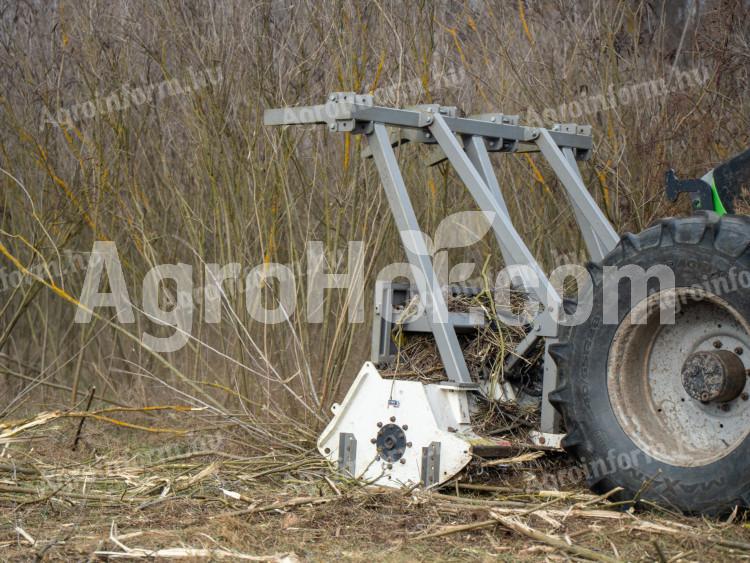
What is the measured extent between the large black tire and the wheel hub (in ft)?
0.22

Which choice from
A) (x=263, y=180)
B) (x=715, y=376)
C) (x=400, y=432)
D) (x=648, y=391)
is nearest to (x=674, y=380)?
(x=648, y=391)

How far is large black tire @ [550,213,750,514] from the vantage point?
145 inches

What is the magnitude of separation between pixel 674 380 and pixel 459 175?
148cm

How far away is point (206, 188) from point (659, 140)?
282 cm

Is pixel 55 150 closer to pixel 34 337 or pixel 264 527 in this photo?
pixel 34 337

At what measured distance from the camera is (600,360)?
162 inches

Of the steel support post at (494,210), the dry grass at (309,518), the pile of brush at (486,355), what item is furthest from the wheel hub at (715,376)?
the pile of brush at (486,355)

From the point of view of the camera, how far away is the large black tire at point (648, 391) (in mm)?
3680

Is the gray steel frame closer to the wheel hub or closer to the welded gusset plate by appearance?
the welded gusset plate

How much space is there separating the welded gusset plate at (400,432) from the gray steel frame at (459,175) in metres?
0.17

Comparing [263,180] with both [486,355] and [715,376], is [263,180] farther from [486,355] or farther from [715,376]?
[715,376]

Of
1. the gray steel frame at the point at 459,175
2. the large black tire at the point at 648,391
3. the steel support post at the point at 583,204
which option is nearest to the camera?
the large black tire at the point at 648,391

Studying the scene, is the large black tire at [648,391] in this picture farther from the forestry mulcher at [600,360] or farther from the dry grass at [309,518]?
the dry grass at [309,518]

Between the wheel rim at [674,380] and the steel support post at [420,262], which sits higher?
the steel support post at [420,262]
